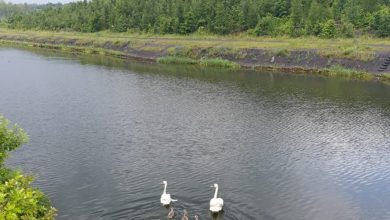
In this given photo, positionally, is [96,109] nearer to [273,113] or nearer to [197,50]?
[273,113]

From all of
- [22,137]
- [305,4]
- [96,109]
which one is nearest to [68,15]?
[305,4]

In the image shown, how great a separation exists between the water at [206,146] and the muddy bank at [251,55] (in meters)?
10.4

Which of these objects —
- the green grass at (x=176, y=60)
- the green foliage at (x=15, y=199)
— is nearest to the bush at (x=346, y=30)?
the green grass at (x=176, y=60)

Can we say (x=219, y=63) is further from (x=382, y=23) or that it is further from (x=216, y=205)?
(x=216, y=205)

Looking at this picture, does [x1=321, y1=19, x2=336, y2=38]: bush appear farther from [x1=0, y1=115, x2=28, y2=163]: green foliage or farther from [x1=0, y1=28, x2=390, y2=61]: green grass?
[x1=0, y1=115, x2=28, y2=163]: green foliage

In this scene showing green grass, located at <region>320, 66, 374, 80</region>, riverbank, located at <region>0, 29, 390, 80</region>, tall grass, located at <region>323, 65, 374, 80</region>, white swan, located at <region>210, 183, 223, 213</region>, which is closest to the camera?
white swan, located at <region>210, 183, 223, 213</region>

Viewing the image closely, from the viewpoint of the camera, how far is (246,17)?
118 m

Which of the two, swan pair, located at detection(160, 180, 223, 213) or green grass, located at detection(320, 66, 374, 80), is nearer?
swan pair, located at detection(160, 180, 223, 213)

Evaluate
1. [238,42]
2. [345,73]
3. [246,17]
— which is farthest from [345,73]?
[246,17]

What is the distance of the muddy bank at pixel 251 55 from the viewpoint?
273ft

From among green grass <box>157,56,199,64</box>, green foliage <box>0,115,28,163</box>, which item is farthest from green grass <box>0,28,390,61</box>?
green foliage <box>0,115,28,163</box>

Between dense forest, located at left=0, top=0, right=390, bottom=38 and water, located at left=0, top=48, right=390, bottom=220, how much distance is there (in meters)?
31.5

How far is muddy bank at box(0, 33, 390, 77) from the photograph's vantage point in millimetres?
83312

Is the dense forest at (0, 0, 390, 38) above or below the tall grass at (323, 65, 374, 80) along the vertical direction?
above
